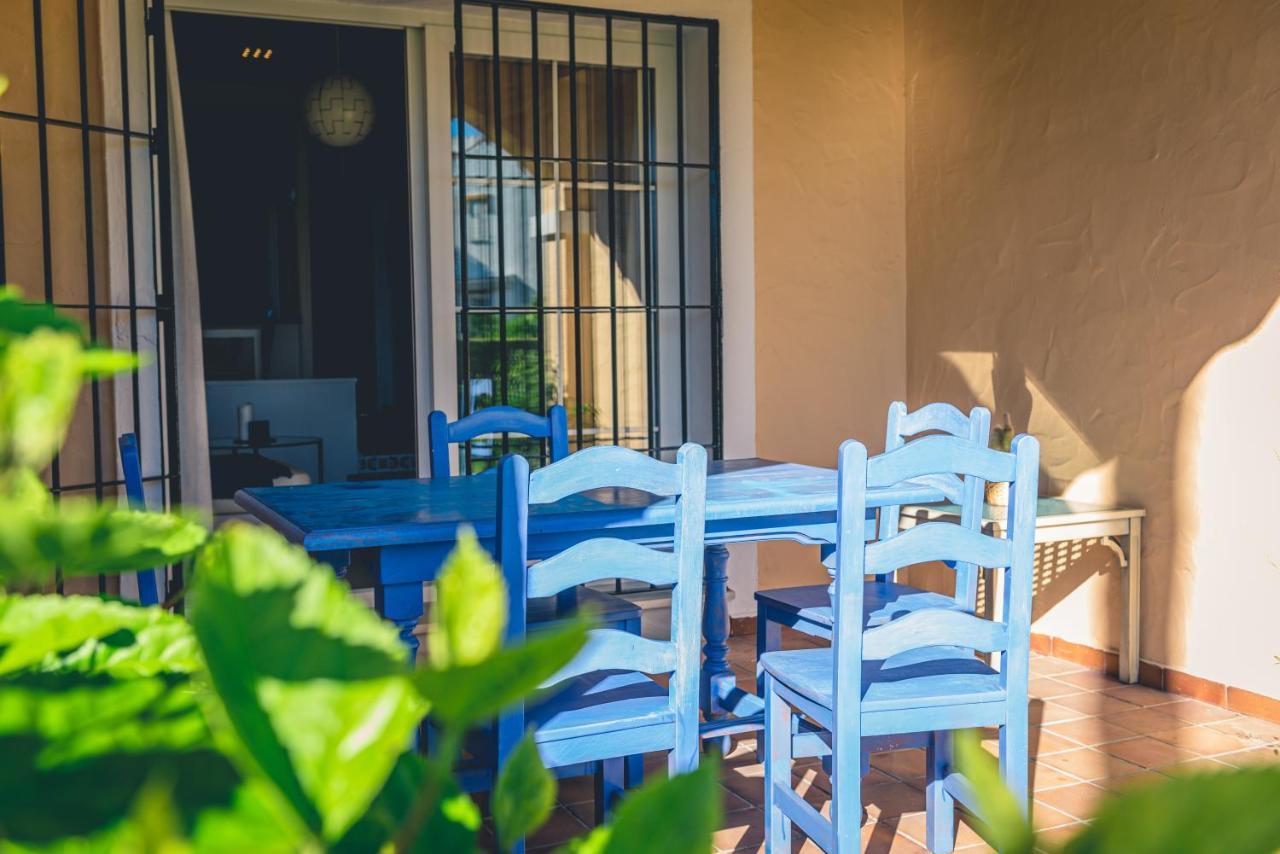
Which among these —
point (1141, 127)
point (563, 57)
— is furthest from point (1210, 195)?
point (563, 57)

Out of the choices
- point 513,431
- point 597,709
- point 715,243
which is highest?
point 715,243

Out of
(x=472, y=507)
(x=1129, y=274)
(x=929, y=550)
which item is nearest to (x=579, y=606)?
(x=472, y=507)

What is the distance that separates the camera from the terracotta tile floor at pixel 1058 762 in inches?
114

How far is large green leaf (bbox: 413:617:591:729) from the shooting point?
0.16 meters

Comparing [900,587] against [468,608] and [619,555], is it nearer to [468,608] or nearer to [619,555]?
[619,555]

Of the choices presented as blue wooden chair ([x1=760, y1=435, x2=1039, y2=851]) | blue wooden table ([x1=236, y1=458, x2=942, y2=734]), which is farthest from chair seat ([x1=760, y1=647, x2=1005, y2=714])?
blue wooden table ([x1=236, y1=458, x2=942, y2=734])

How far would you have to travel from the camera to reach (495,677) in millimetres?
168

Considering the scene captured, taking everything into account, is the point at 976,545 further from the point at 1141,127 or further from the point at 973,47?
the point at 973,47

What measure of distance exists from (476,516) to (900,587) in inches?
57.2

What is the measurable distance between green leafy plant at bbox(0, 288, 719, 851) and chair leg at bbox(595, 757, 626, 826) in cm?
244

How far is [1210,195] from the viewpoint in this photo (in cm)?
A: 380

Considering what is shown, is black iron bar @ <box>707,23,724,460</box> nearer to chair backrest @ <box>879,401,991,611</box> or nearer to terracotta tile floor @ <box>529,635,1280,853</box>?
chair backrest @ <box>879,401,991,611</box>

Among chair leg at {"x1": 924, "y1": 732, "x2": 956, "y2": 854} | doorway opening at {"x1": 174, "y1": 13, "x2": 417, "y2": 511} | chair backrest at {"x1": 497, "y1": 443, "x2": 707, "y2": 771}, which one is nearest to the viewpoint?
chair backrest at {"x1": 497, "y1": 443, "x2": 707, "y2": 771}

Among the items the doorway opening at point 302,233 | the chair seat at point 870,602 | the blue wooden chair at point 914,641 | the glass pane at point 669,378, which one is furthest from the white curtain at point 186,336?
the doorway opening at point 302,233
